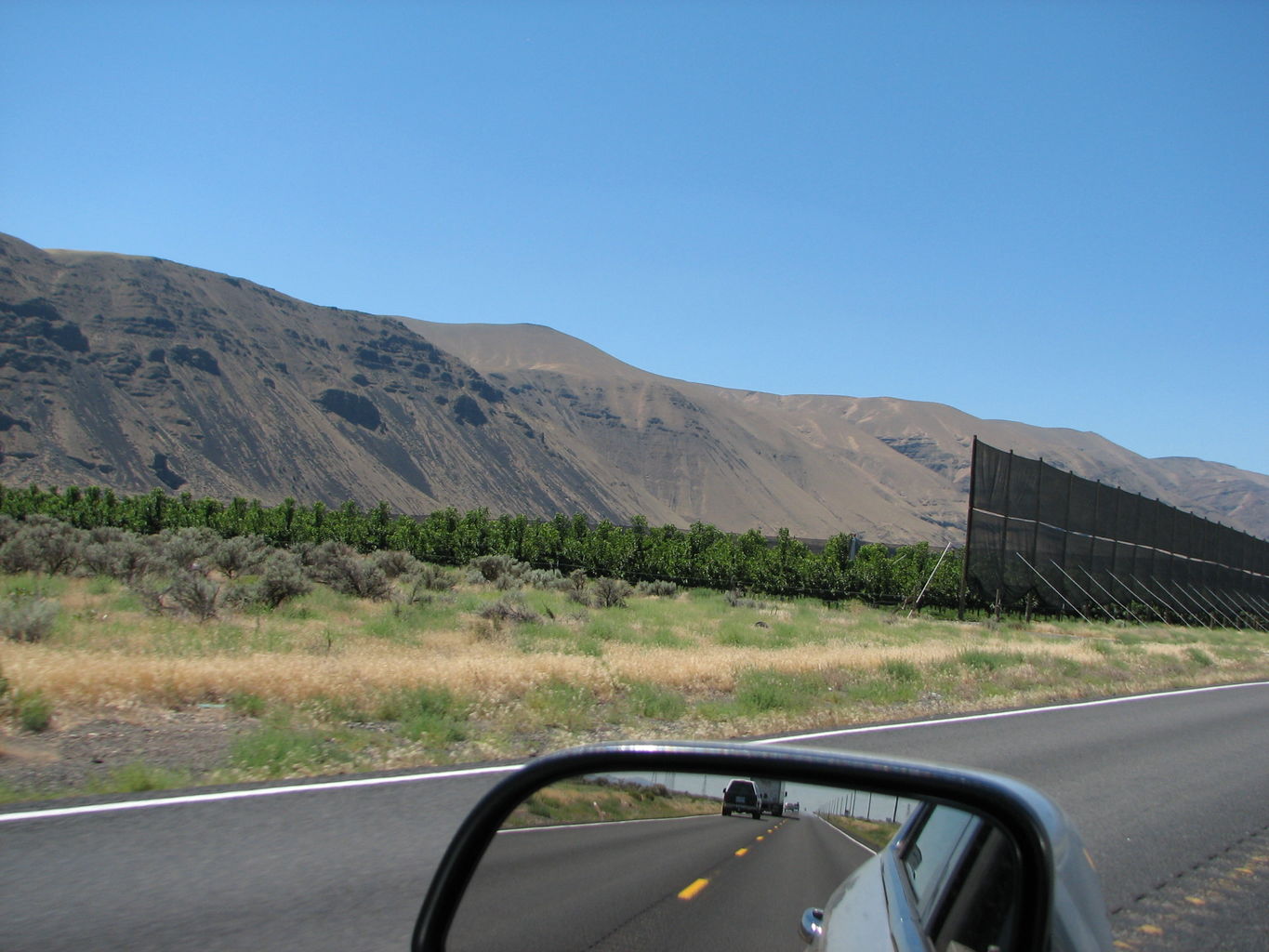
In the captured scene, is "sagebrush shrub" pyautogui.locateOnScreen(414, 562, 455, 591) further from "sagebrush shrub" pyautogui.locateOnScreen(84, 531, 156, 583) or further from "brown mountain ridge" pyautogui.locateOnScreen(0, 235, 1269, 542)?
"brown mountain ridge" pyautogui.locateOnScreen(0, 235, 1269, 542)

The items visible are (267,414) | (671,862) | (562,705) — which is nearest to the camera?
(671,862)

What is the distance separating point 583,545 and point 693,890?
2239 inches

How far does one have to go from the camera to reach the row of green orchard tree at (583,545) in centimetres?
5259

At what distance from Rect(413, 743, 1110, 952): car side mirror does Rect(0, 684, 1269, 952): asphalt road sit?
0.12m

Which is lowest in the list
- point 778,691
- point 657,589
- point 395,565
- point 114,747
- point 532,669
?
point 657,589

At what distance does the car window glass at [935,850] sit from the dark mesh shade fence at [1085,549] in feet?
97.5

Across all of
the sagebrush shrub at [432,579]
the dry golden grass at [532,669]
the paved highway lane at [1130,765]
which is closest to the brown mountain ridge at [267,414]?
the sagebrush shrub at [432,579]

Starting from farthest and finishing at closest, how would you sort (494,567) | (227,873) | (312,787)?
1. (494,567)
2. (312,787)
3. (227,873)

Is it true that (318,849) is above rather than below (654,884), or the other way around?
below

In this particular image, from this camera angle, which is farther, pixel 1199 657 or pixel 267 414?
pixel 267 414

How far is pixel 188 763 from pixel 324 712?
2162 mm

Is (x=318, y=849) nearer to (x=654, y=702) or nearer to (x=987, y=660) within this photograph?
(x=654, y=702)

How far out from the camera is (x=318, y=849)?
5805 millimetres

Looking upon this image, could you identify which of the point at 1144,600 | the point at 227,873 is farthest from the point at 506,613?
the point at 1144,600
